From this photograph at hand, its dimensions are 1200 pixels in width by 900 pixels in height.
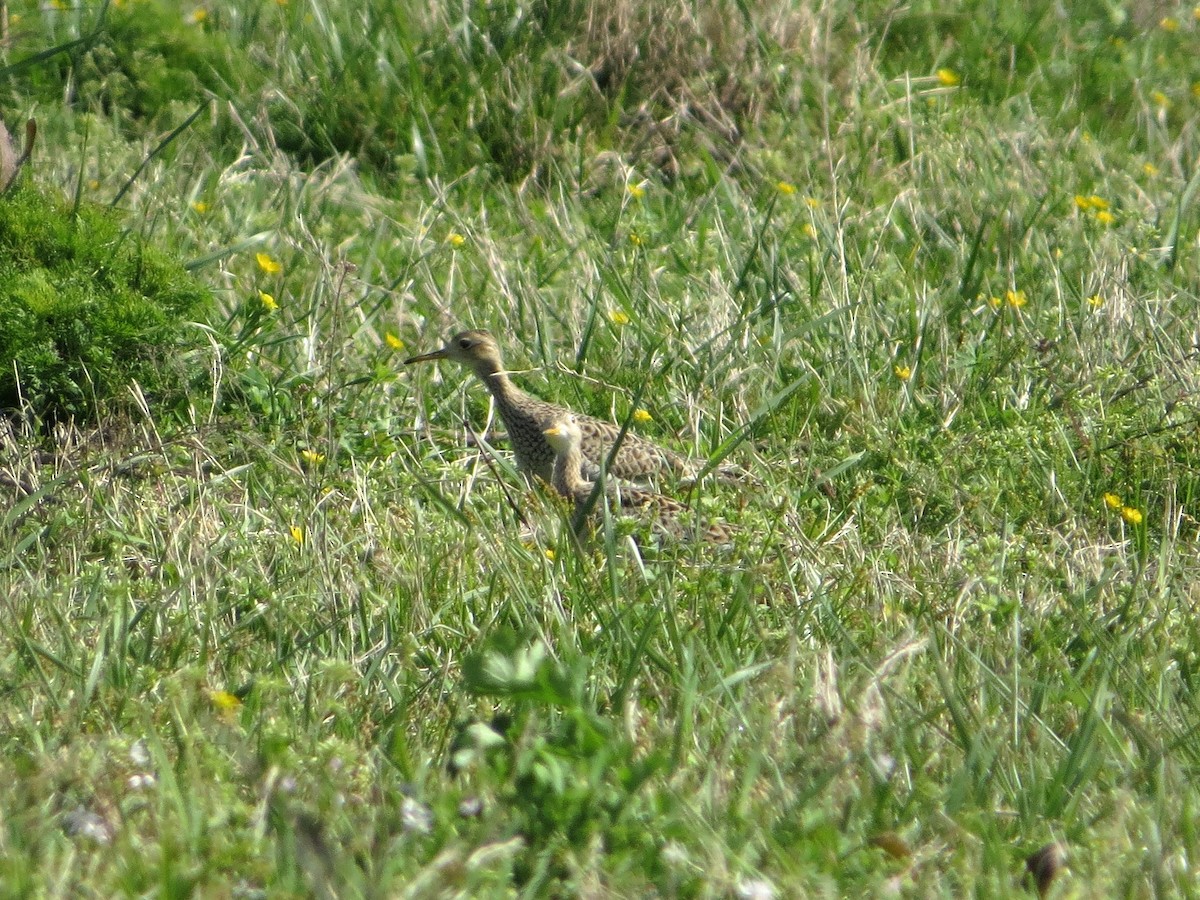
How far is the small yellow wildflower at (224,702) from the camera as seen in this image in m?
3.40

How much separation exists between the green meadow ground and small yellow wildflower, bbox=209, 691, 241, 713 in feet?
0.10

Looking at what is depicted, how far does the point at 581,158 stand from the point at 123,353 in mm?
2757

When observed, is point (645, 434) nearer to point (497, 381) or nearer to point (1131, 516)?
point (497, 381)

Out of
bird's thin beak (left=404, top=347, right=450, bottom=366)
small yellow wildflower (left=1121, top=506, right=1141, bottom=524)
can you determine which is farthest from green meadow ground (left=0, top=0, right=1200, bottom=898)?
bird's thin beak (left=404, top=347, right=450, bottom=366)

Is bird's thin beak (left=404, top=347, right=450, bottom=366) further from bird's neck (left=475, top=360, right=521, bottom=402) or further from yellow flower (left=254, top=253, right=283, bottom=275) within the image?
yellow flower (left=254, top=253, right=283, bottom=275)

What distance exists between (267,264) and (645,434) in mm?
1561

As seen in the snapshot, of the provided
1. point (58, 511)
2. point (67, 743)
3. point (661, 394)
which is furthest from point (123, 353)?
point (67, 743)

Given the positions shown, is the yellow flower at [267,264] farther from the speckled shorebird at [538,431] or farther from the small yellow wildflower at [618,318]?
the small yellow wildflower at [618,318]

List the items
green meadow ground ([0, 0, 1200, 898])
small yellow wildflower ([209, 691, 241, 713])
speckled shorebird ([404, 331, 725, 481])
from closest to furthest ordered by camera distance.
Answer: green meadow ground ([0, 0, 1200, 898])
small yellow wildflower ([209, 691, 241, 713])
speckled shorebird ([404, 331, 725, 481])

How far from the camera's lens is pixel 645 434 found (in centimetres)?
557

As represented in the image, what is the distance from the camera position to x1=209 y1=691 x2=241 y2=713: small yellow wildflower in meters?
3.40

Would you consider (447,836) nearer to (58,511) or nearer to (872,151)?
(58,511)

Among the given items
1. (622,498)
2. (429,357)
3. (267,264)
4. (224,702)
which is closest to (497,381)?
(429,357)

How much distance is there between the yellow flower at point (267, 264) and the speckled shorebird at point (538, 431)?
2.29ft
